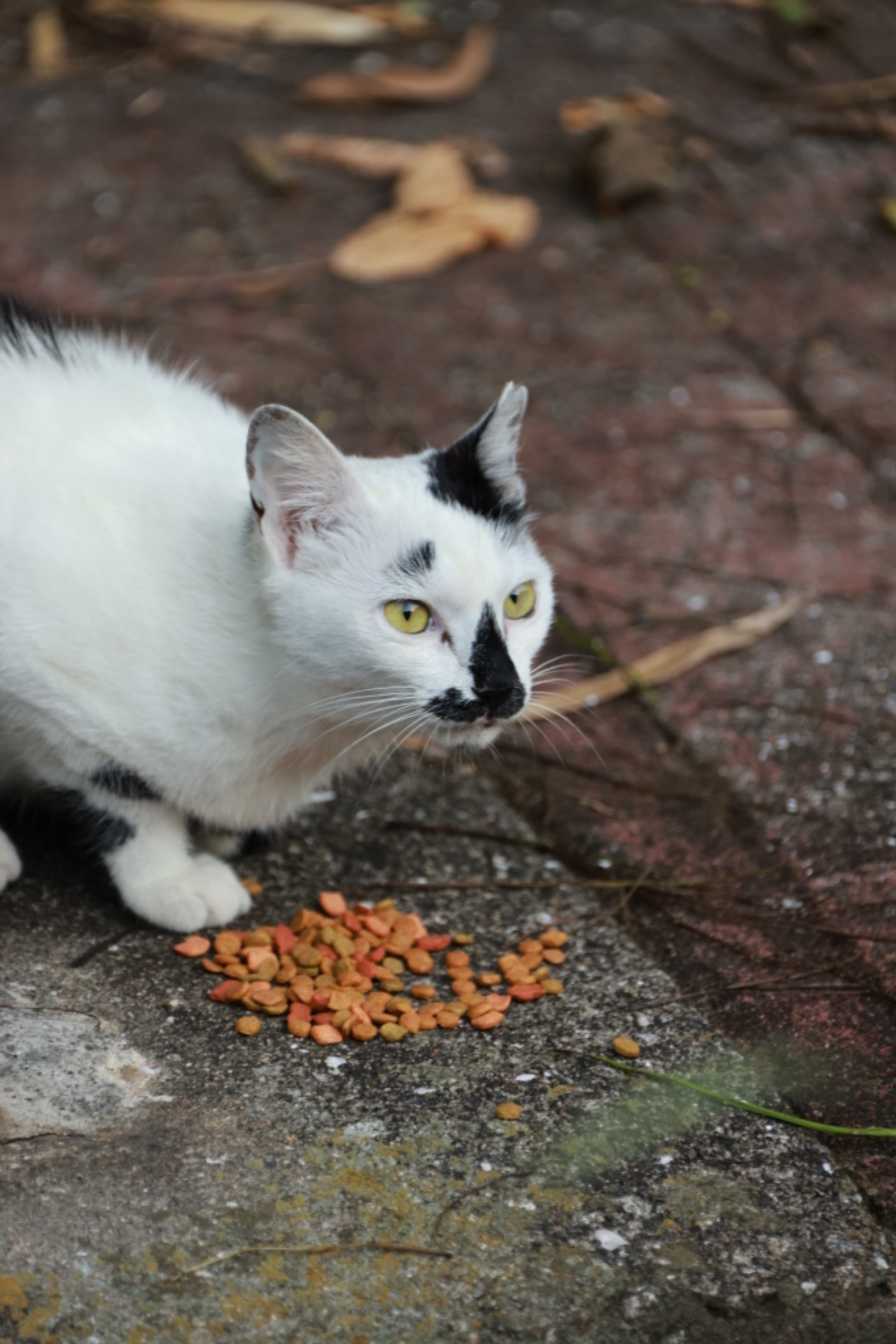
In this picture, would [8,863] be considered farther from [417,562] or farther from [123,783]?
[417,562]

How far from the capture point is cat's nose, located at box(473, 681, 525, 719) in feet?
7.01

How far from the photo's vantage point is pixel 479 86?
5.94 meters

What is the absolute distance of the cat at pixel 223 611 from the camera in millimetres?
→ 2186

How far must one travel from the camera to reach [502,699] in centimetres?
215

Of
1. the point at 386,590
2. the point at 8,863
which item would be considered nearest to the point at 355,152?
the point at 386,590

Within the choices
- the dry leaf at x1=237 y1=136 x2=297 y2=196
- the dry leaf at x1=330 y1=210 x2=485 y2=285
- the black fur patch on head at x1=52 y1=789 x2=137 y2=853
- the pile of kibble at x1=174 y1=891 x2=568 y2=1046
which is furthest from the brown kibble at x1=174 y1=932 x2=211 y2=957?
the dry leaf at x1=237 y1=136 x2=297 y2=196

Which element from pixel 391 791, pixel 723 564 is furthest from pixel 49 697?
pixel 723 564

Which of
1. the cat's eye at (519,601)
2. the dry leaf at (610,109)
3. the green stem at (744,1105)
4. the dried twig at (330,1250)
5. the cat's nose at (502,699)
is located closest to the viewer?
the dried twig at (330,1250)

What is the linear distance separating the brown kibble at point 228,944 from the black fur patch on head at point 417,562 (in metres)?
0.74

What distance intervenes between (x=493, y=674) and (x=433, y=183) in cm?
360

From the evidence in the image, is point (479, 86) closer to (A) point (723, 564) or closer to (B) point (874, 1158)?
(A) point (723, 564)

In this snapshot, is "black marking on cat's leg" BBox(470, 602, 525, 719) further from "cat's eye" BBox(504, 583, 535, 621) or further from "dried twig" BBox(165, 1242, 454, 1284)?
"dried twig" BBox(165, 1242, 454, 1284)

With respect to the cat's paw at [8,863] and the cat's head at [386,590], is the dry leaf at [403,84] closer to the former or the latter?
the cat's head at [386,590]

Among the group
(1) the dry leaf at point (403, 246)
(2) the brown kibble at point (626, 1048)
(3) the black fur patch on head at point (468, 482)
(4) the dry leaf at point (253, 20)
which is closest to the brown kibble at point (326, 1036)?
(2) the brown kibble at point (626, 1048)
